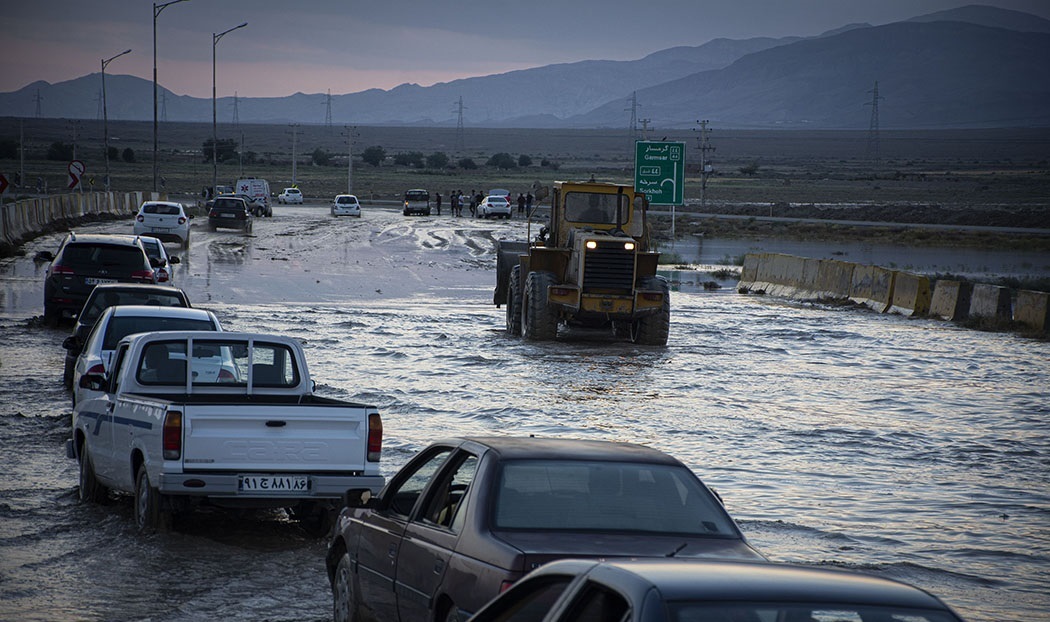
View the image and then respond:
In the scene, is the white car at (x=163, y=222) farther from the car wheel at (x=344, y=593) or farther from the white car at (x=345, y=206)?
the car wheel at (x=344, y=593)

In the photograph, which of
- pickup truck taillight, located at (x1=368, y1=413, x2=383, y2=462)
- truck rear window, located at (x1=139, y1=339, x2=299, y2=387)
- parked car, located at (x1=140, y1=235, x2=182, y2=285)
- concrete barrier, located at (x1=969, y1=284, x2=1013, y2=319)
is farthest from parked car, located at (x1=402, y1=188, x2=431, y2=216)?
pickup truck taillight, located at (x1=368, y1=413, x2=383, y2=462)

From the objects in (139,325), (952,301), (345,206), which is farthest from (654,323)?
(345,206)

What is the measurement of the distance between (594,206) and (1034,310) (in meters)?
10.5

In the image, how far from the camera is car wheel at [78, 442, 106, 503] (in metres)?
11.4

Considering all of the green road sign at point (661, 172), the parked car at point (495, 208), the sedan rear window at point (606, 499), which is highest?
the green road sign at point (661, 172)

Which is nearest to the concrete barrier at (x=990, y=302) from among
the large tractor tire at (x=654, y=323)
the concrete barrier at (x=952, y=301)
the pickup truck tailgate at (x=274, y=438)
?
the concrete barrier at (x=952, y=301)

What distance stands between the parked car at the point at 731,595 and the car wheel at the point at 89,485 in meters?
8.11

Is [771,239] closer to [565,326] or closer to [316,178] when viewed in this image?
[565,326]

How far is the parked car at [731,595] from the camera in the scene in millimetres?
3605

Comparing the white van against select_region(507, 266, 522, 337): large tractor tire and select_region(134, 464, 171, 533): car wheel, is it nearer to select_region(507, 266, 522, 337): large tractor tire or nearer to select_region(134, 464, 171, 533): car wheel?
select_region(507, 266, 522, 337): large tractor tire

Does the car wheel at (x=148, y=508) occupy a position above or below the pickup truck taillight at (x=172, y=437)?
below

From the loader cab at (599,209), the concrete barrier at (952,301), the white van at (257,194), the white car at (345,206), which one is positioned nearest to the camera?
the loader cab at (599,209)

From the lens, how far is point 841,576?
4.03 m

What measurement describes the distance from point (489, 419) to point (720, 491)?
181 inches
